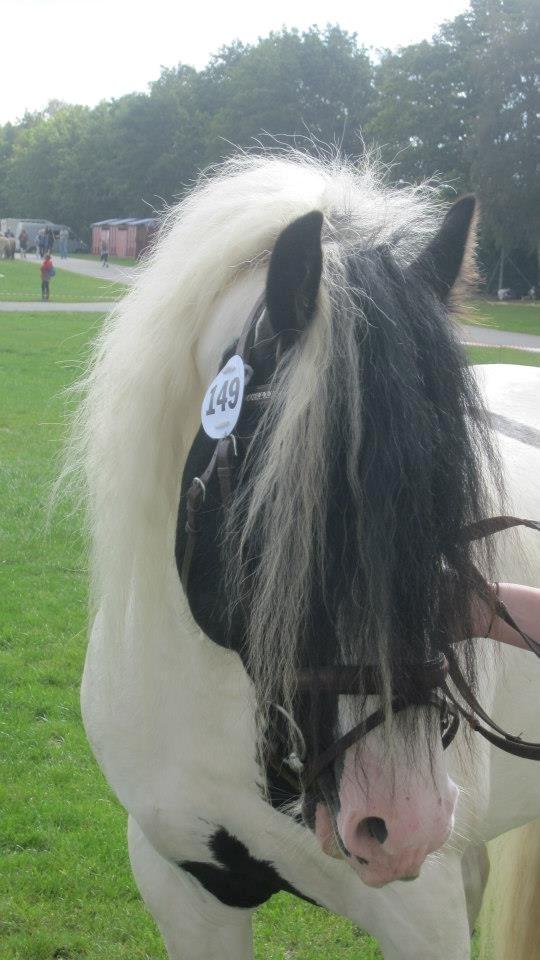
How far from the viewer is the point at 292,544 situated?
143cm

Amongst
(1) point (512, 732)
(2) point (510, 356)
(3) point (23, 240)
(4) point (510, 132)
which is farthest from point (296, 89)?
(1) point (512, 732)

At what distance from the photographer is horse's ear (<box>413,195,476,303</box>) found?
1649 mm

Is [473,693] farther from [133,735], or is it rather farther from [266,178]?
[266,178]

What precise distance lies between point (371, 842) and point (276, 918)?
231cm

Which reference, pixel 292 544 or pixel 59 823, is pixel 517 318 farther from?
pixel 292 544

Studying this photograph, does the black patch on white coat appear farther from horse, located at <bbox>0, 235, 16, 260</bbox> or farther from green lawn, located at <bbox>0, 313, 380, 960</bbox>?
horse, located at <bbox>0, 235, 16, 260</bbox>

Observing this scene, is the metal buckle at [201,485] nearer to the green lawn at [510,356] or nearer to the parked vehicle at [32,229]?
the green lawn at [510,356]

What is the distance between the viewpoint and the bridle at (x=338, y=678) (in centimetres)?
143

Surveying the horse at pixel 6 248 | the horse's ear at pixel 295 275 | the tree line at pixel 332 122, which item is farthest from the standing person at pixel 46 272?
the horse's ear at pixel 295 275

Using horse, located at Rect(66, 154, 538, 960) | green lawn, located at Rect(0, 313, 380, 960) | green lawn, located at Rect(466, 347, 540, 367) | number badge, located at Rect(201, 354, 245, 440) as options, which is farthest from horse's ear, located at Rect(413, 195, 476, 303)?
green lawn, located at Rect(466, 347, 540, 367)

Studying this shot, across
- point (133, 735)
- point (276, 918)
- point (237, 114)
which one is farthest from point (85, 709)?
point (237, 114)

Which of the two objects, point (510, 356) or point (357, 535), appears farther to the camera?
point (510, 356)

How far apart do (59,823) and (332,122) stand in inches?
2375

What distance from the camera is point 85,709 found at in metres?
2.35
